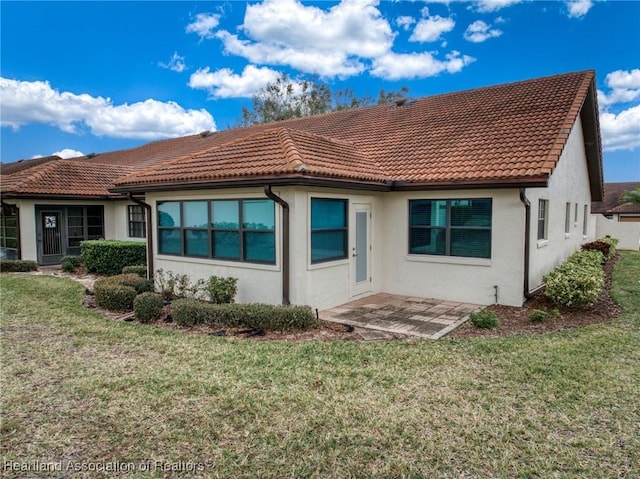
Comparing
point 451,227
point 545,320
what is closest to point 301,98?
point 451,227

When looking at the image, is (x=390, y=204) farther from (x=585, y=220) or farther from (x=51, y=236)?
(x=51, y=236)

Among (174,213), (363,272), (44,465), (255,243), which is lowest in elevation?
(44,465)

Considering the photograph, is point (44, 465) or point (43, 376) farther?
point (43, 376)

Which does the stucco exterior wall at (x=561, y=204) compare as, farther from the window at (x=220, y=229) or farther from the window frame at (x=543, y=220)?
the window at (x=220, y=229)

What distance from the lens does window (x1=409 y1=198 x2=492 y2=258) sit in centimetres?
904

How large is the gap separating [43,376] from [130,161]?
21.7 m

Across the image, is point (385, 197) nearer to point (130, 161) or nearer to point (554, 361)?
point (554, 361)

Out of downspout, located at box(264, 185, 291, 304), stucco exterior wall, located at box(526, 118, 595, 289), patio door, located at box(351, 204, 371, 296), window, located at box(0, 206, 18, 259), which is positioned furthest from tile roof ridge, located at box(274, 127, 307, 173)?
window, located at box(0, 206, 18, 259)

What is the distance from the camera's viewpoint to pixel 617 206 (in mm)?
34719

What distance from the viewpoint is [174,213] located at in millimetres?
10195

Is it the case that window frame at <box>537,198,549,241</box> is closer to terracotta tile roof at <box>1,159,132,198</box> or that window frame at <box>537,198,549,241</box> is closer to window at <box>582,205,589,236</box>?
window at <box>582,205,589,236</box>

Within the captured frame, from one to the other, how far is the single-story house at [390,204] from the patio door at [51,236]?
6901 mm

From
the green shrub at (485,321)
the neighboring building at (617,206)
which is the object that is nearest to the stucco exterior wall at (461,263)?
the green shrub at (485,321)

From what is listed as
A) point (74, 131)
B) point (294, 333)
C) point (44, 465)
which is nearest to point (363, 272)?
point (294, 333)
